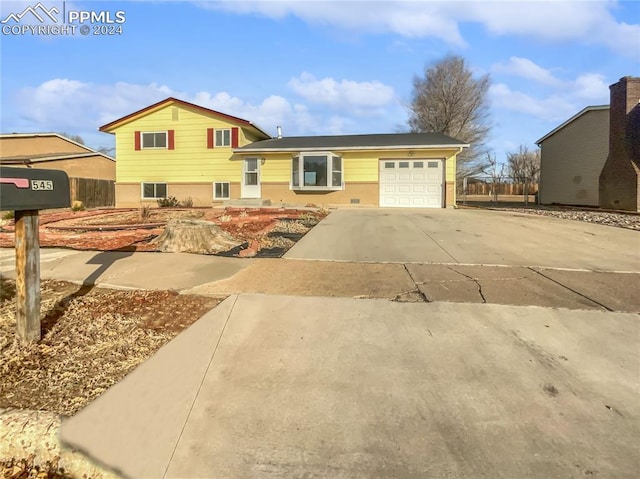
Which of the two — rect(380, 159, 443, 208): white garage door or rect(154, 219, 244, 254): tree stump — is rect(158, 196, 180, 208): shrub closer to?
rect(380, 159, 443, 208): white garage door

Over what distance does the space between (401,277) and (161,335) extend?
10.7 feet

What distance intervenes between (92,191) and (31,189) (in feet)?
91.6

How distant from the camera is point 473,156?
4009cm

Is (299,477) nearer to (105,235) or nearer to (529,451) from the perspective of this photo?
(529,451)

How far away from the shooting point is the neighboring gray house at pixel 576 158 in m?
23.8

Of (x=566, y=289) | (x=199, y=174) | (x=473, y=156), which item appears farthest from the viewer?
(x=473, y=156)

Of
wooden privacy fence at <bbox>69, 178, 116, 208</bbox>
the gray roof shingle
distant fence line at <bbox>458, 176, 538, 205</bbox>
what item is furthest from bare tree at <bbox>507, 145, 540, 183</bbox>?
wooden privacy fence at <bbox>69, 178, 116, 208</bbox>

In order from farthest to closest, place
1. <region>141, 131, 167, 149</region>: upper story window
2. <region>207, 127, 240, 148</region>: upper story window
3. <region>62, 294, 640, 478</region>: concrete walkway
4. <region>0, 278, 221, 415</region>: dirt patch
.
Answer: <region>141, 131, 167, 149</region>: upper story window → <region>207, 127, 240, 148</region>: upper story window → <region>0, 278, 221, 415</region>: dirt patch → <region>62, 294, 640, 478</region>: concrete walkway

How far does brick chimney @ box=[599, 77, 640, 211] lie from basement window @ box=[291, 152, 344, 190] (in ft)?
46.1

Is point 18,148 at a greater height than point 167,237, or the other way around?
point 18,148

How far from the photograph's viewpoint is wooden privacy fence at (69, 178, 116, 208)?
2600 cm

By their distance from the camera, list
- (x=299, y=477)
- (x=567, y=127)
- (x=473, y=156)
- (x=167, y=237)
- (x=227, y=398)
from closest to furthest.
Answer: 1. (x=299, y=477)
2. (x=227, y=398)
3. (x=167, y=237)
4. (x=567, y=127)
5. (x=473, y=156)

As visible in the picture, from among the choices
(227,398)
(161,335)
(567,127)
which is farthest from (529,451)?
(567,127)

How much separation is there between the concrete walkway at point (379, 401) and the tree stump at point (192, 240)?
3716 mm
